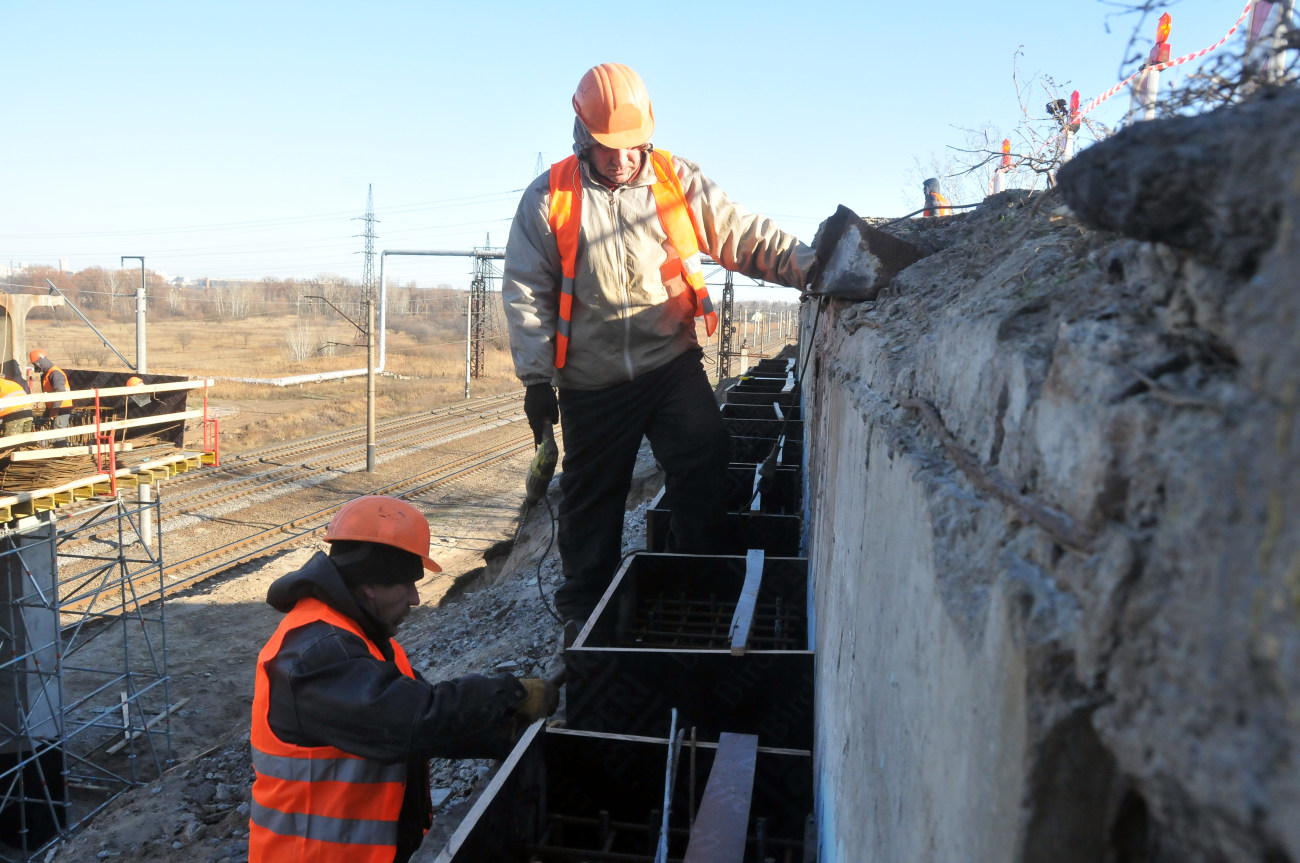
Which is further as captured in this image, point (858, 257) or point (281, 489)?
point (281, 489)

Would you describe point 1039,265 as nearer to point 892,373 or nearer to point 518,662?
point 892,373

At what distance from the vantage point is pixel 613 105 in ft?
12.5

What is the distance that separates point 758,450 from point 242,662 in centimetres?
1084

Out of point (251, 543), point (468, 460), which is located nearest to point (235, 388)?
point (468, 460)

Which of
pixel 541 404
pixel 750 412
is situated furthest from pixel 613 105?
pixel 750 412

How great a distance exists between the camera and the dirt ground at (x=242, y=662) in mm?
6652

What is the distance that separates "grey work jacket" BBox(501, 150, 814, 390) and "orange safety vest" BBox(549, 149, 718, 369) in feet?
0.10

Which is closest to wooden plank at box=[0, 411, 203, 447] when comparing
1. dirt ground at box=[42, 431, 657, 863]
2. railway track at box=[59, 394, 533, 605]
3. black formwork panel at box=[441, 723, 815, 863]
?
railway track at box=[59, 394, 533, 605]

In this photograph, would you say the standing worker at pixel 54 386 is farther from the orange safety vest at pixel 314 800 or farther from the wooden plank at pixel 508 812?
the wooden plank at pixel 508 812

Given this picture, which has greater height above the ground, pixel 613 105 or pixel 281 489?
pixel 613 105

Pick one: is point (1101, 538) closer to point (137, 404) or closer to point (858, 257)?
point (858, 257)

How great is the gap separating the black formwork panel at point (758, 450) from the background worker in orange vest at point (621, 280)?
315cm

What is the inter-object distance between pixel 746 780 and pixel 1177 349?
7.08 feet

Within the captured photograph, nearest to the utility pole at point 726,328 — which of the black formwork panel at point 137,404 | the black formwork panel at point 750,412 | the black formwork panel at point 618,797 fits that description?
the black formwork panel at point 137,404
